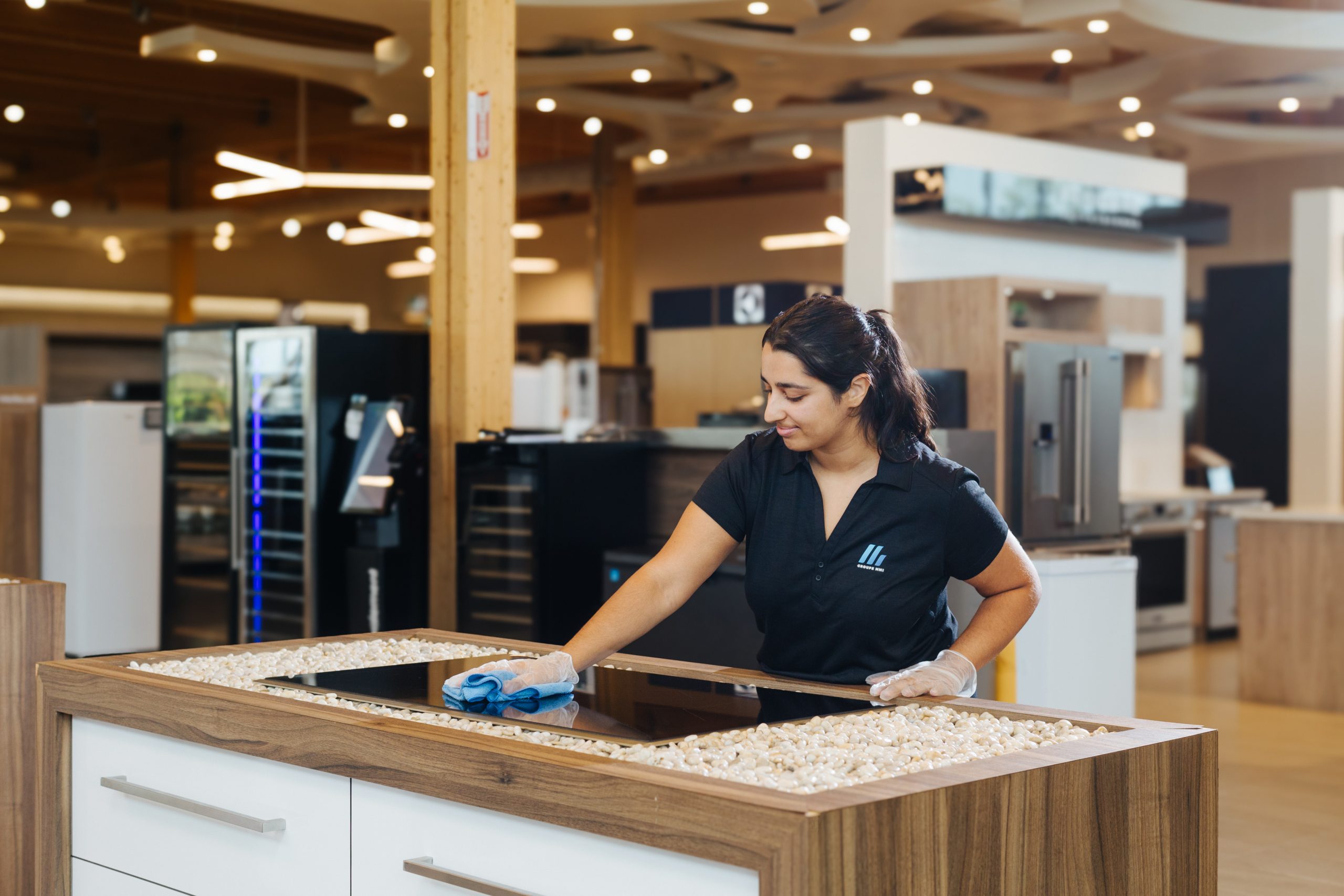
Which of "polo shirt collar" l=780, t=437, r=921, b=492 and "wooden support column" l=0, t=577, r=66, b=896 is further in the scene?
"wooden support column" l=0, t=577, r=66, b=896

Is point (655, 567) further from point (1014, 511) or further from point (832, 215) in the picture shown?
point (832, 215)

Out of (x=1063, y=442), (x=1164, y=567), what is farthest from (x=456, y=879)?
(x=1164, y=567)

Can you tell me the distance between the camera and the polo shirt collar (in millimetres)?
2572

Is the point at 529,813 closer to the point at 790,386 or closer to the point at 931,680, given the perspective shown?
the point at 931,680

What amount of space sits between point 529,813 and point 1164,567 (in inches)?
308

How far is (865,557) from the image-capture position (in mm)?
2555

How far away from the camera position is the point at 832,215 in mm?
16734

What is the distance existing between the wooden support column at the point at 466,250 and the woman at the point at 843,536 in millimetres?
3295

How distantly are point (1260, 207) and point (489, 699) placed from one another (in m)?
13.3

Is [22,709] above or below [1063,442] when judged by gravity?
below

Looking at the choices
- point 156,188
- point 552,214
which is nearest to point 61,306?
point 156,188

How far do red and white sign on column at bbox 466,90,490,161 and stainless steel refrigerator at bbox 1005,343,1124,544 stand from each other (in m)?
2.68

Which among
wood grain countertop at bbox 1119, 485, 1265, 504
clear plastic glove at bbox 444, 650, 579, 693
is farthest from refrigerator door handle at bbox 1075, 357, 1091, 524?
clear plastic glove at bbox 444, 650, 579, 693

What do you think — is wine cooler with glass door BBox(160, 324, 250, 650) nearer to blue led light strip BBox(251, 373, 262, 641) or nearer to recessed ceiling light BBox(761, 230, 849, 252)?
blue led light strip BBox(251, 373, 262, 641)
